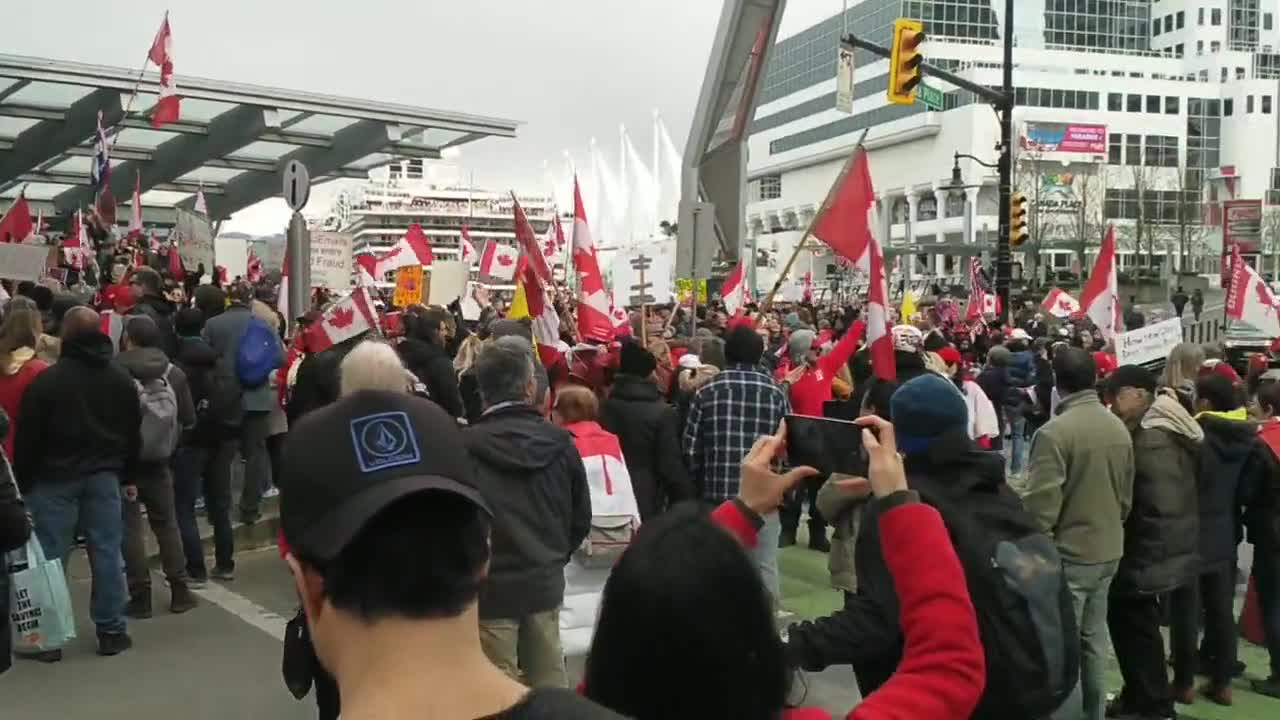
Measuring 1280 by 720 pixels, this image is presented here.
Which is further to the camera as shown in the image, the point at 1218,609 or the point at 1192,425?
the point at 1218,609

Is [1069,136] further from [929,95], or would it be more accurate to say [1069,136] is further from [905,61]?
[905,61]

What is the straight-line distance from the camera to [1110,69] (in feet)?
331

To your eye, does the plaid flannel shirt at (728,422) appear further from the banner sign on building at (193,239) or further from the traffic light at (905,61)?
the traffic light at (905,61)

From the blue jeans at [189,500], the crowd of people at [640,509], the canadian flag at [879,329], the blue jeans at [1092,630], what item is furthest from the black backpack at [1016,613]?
the blue jeans at [189,500]

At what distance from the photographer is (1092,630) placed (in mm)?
5980

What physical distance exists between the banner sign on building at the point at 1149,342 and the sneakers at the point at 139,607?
26.2ft

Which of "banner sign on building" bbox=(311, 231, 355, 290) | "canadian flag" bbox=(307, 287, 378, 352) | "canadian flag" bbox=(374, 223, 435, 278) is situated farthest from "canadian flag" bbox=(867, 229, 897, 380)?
"canadian flag" bbox=(374, 223, 435, 278)

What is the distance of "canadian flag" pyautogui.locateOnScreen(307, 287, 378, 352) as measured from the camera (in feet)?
28.3

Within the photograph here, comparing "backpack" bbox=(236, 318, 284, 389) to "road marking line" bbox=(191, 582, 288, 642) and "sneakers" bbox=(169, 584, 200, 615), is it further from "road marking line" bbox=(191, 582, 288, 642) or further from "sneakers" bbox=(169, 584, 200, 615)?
"sneakers" bbox=(169, 584, 200, 615)

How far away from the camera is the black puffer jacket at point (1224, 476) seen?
6852mm

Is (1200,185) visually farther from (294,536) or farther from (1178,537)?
(294,536)

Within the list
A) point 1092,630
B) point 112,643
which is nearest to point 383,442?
point 1092,630

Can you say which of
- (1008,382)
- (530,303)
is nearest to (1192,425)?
(530,303)

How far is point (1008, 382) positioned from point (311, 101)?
12905 millimetres
